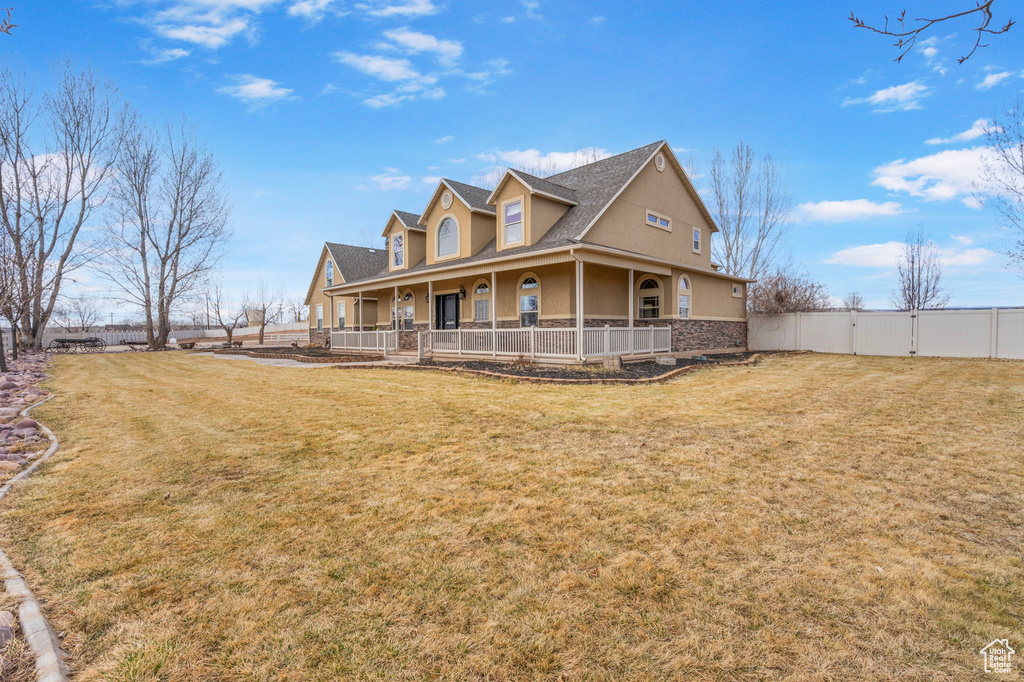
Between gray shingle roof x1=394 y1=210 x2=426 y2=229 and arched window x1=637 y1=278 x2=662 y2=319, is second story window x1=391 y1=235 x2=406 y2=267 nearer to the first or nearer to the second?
gray shingle roof x1=394 y1=210 x2=426 y2=229

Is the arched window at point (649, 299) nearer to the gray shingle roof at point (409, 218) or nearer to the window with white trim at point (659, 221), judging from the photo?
the window with white trim at point (659, 221)

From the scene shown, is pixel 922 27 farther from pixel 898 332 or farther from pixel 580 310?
pixel 898 332

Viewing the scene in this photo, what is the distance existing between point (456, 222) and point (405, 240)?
3954mm

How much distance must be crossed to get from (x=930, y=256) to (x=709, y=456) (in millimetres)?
32509

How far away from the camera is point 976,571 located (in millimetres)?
2766

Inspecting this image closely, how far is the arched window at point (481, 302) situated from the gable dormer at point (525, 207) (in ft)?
6.34

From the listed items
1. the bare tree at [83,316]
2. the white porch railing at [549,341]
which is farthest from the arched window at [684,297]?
the bare tree at [83,316]

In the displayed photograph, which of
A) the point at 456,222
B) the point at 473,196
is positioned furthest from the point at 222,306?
the point at 473,196

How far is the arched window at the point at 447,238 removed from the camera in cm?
1788

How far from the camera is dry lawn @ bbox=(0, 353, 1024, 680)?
2.09 m

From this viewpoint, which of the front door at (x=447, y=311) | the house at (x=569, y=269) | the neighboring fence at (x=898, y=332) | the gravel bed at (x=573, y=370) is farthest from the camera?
the front door at (x=447, y=311)

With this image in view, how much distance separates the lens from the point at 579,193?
55.8 feet

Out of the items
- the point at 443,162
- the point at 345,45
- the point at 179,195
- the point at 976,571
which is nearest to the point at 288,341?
the point at 179,195

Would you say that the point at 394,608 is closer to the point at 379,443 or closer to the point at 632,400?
the point at 379,443
